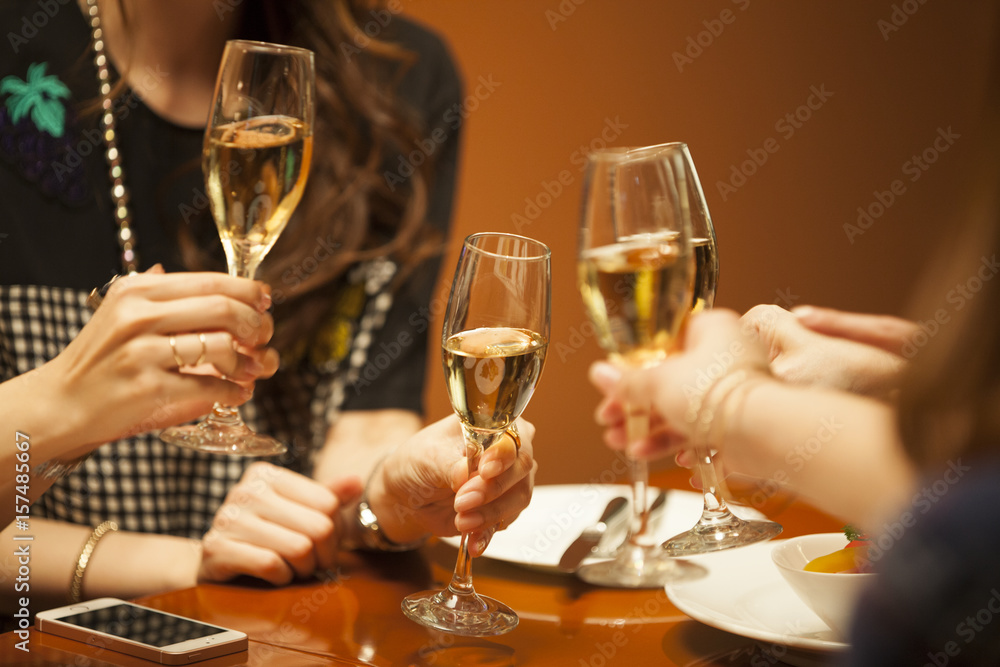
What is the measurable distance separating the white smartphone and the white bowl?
45 centimetres

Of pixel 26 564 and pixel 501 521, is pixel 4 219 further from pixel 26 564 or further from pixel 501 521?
pixel 501 521

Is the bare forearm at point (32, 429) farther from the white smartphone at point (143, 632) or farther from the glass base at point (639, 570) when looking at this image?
the glass base at point (639, 570)

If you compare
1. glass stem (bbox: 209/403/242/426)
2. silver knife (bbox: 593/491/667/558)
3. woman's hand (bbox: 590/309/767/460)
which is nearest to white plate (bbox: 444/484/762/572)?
silver knife (bbox: 593/491/667/558)

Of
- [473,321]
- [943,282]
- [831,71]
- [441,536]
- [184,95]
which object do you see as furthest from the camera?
[831,71]

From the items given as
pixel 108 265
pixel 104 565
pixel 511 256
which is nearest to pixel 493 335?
pixel 511 256

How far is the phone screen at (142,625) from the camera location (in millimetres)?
747

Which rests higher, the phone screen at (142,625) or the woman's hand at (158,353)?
the woman's hand at (158,353)

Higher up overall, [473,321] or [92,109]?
[92,109]

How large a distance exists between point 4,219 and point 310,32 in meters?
0.58

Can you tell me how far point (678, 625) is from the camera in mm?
841

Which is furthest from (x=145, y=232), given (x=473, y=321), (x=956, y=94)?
(x=956, y=94)

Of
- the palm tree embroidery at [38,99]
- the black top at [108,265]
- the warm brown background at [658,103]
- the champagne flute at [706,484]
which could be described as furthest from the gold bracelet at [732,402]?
the warm brown background at [658,103]

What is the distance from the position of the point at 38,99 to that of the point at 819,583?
134 cm

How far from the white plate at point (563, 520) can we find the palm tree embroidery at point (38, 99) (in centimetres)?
93
